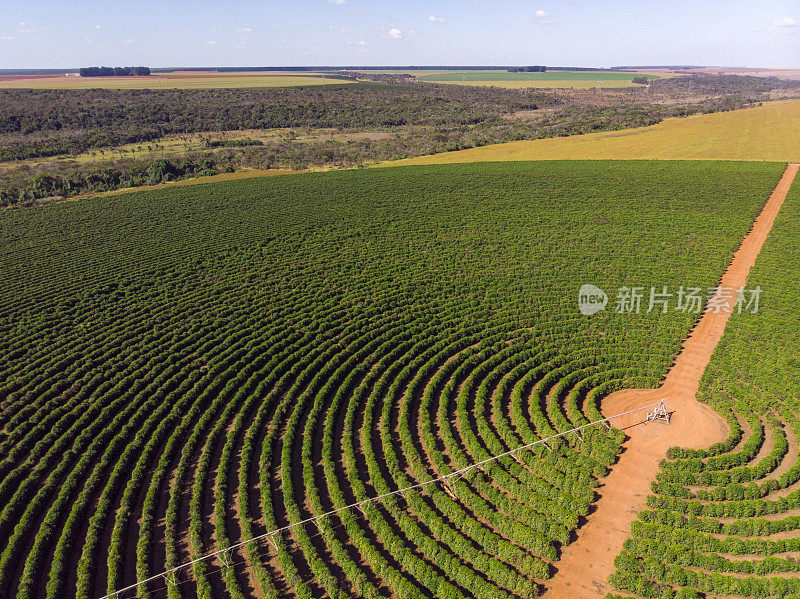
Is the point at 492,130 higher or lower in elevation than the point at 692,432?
higher

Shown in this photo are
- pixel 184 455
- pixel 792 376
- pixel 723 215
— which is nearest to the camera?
pixel 184 455

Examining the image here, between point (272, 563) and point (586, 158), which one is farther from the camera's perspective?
point (586, 158)

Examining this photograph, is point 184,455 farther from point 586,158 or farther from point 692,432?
point 586,158

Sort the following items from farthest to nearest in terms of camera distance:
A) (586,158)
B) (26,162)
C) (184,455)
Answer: (26,162), (586,158), (184,455)

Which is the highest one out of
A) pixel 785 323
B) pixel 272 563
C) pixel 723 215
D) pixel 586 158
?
pixel 586 158

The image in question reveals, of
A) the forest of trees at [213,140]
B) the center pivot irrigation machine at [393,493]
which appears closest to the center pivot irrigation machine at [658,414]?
the center pivot irrigation machine at [393,493]

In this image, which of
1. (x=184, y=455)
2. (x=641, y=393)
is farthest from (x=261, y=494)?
(x=641, y=393)
